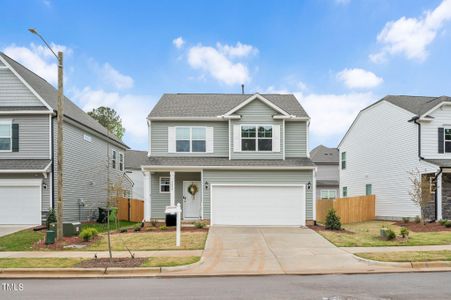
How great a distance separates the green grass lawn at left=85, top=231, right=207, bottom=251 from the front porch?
381 centimetres

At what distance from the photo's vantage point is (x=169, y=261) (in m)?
11.6

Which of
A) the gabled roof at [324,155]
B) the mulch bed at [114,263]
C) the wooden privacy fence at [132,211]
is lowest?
the wooden privacy fence at [132,211]

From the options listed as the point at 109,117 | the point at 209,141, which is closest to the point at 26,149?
the point at 209,141

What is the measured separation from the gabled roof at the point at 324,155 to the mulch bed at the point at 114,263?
106ft

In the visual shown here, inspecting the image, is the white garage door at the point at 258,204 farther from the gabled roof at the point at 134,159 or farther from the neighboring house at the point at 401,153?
the gabled roof at the point at 134,159

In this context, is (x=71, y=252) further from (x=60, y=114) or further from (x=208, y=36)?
(x=208, y=36)

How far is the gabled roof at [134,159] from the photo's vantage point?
45250mm

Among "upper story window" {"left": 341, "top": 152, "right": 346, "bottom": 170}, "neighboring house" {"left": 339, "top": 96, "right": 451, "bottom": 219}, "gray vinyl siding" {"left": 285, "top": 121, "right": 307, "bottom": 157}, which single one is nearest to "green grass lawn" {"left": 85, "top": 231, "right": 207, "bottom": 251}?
"gray vinyl siding" {"left": 285, "top": 121, "right": 307, "bottom": 157}

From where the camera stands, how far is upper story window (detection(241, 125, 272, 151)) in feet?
72.8

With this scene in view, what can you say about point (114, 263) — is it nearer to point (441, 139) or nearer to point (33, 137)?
point (33, 137)

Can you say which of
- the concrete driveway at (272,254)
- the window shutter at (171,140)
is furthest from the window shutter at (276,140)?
the window shutter at (171,140)

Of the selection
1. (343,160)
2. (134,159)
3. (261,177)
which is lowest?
(261,177)

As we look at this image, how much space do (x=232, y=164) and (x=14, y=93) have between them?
485 inches

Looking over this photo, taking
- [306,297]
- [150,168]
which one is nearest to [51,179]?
[150,168]
